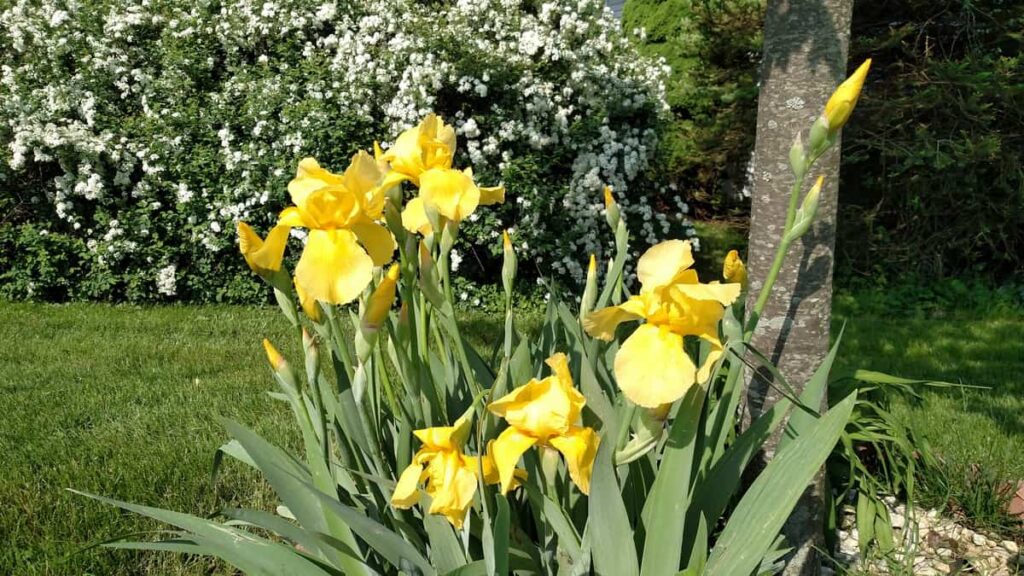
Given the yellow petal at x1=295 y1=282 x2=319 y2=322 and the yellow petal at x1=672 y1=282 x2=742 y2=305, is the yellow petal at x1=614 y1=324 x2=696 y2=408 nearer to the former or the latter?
the yellow petal at x1=672 y1=282 x2=742 y2=305

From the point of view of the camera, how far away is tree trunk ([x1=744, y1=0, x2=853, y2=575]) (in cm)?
173

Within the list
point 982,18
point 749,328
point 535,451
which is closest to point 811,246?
point 749,328

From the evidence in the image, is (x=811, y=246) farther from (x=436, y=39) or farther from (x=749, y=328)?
(x=436, y=39)

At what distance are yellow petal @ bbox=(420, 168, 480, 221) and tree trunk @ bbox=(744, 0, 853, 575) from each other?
0.90 m

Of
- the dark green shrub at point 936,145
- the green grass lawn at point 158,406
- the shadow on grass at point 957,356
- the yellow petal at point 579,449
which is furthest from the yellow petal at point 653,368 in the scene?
the dark green shrub at point 936,145

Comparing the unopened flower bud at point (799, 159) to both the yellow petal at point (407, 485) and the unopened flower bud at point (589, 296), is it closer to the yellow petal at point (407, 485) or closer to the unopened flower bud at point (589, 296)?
the unopened flower bud at point (589, 296)

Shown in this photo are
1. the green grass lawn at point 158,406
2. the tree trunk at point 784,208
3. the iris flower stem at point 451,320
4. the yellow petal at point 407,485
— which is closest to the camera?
the yellow petal at point 407,485

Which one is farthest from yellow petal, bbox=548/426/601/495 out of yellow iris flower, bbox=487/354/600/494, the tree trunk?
the tree trunk

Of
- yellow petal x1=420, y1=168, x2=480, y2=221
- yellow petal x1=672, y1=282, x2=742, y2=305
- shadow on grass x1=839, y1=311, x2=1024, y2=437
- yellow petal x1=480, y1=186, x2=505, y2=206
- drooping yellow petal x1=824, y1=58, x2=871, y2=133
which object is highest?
drooping yellow petal x1=824, y1=58, x2=871, y2=133

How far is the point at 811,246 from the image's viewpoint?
69.7 inches

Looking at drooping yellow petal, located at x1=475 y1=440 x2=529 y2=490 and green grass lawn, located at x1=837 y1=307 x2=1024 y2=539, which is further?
green grass lawn, located at x1=837 y1=307 x2=1024 y2=539

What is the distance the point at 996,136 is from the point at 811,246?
16.4 feet

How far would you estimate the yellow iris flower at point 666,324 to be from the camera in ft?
3.08

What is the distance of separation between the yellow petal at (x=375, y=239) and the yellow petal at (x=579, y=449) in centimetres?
34
